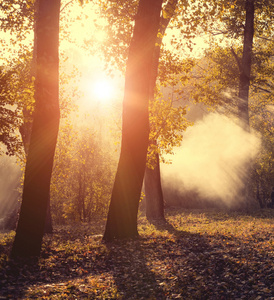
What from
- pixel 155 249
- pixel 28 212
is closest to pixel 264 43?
pixel 155 249

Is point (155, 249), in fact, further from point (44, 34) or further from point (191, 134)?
point (191, 134)

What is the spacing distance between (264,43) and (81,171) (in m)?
19.7

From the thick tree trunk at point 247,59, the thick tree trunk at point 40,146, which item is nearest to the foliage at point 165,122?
the thick tree trunk at point 40,146

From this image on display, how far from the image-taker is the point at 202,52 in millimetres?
30672

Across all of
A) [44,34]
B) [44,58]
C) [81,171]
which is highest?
[44,34]

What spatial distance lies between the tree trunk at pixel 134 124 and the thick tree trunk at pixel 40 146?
2.85 metres

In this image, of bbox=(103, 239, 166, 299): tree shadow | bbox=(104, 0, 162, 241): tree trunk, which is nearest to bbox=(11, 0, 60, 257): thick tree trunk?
bbox=(103, 239, 166, 299): tree shadow

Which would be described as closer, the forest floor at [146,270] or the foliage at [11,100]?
the forest floor at [146,270]

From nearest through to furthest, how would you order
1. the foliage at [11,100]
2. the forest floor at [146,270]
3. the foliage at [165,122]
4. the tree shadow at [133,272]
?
1. the forest floor at [146,270]
2. the tree shadow at [133,272]
3. the foliage at [11,100]
4. the foliage at [165,122]

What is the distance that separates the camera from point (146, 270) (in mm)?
9352

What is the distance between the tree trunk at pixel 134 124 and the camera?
1202cm

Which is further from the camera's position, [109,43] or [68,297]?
[109,43]

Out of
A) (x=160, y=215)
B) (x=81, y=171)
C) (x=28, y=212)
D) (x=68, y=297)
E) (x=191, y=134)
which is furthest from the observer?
(x=191, y=134)

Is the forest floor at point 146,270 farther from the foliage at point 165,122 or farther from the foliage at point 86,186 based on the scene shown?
the foliage at point 86,186
